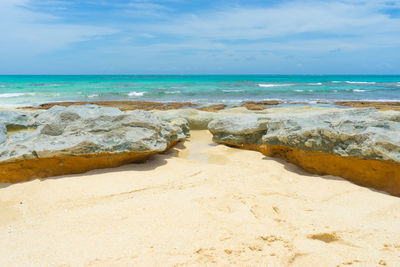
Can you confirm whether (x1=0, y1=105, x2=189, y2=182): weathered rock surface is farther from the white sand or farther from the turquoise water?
the turquoise water

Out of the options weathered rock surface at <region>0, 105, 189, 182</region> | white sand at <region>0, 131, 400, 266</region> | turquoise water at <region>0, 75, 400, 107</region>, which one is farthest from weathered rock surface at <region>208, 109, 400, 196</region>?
turquoise water at <region>0, 75, 400, 107</region>

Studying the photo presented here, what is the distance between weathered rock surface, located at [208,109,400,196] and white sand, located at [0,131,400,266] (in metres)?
0.27

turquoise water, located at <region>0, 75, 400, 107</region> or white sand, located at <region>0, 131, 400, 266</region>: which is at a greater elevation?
turquoise water, located at <region>0, 75, 400, 107</region>

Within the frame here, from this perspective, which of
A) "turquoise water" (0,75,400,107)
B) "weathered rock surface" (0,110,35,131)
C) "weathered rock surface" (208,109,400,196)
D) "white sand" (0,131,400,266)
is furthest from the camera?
"turquoise water" (0,75,400,107)

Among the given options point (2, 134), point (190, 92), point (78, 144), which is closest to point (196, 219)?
point (78, 144)

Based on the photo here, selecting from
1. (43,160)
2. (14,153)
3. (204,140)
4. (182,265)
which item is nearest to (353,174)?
(182,265)

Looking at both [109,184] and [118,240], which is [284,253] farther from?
[109,184]

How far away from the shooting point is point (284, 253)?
2.41m

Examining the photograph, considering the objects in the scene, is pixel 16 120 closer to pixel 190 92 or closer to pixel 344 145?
pixel 344 145

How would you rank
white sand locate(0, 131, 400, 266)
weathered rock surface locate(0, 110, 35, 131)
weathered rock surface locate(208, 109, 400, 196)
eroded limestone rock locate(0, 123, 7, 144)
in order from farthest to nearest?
weathered rock surface locate(0, 110, 35, 131)
eroded limestone rock locate(0, 123, 7, 144)
weathered rock surface locate(208, 109, 400, 196)
white sand locate(0, 131, 400, 266)

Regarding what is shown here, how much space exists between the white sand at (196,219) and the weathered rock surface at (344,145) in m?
0.27

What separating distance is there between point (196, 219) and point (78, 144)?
93.9 inches

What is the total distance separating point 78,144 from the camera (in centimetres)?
445

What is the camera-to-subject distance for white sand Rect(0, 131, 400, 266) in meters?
2.40
